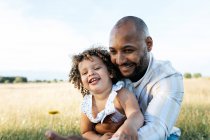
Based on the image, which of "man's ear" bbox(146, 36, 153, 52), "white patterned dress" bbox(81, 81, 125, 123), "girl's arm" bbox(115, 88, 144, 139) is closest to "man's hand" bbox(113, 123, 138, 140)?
"girl's arm" bbox(115, 88, 144, 139)

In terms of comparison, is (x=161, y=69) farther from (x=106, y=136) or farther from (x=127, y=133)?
(x=127, y=133)

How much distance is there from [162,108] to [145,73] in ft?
1.48

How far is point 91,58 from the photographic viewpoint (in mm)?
3906

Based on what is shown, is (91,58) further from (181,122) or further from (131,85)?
(181,122)

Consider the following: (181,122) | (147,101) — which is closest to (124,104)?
(147,101)

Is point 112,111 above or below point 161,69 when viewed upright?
below

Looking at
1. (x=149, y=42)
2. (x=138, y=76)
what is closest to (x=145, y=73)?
(x=138, y=76)

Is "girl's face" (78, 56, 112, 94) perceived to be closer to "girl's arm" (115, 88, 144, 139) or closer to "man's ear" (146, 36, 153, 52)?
"girl's arm" (115, 88, 144, 139)

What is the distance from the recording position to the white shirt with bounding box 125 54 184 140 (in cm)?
339

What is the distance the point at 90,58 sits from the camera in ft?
12.8

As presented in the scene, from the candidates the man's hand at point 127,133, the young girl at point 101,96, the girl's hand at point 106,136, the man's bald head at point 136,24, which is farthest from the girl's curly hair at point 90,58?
the man's hand at point 127,133

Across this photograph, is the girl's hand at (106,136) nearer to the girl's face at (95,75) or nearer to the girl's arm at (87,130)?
the girl's arm at (87,130)

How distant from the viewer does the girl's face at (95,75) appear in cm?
385

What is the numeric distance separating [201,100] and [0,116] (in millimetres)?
4219
